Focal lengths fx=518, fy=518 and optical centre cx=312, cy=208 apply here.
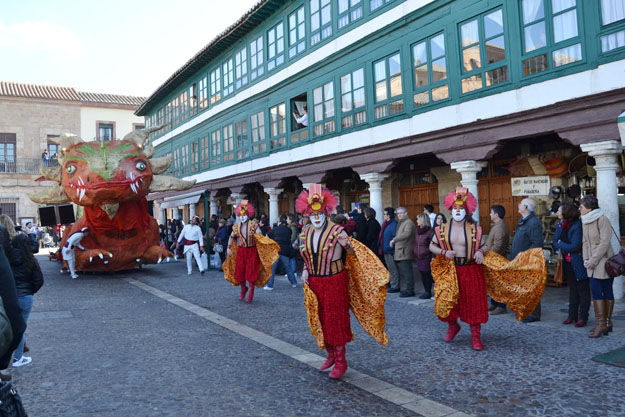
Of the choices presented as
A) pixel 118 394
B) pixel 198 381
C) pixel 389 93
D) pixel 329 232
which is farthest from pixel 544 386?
pixel 389 93

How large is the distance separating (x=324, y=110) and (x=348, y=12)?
2880 mm

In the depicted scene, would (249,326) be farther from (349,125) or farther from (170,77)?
(170,77)

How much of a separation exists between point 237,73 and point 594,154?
14.8 meters

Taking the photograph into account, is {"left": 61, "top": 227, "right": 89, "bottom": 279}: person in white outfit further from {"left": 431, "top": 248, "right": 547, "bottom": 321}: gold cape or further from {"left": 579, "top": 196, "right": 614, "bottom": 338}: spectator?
{"left": 579, "top": 196, "right": 614, "bottom": 338}: spectator

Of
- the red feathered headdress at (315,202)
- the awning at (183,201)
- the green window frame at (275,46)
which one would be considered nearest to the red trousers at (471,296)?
the red feathered headdress at (315,202)

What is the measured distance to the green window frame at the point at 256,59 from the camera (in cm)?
1897

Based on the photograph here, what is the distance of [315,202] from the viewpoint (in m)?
5.10

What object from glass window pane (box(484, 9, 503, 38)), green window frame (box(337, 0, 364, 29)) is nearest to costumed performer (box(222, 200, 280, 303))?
glass window pane (box(484, 9, 503, 38))

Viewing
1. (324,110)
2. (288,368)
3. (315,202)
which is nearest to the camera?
(315,202)

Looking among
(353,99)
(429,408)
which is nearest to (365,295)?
(429,408)

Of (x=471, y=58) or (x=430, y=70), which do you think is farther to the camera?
(x=430, y=70)

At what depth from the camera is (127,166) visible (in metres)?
13.0

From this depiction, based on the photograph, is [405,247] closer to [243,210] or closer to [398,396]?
[243,210]

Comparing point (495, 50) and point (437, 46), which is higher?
point (437, 46)
